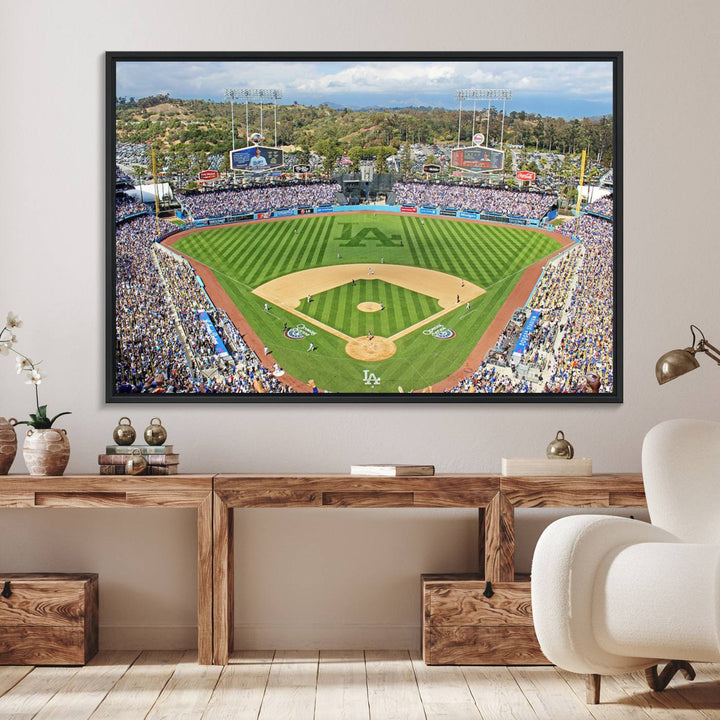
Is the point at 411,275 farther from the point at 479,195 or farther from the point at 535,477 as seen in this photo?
the point at 535,477

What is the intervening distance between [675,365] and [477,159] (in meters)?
1.23

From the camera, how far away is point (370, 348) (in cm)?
370

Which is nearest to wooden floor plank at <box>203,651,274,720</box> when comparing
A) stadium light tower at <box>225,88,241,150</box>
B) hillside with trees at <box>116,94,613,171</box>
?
hillside with trees at <box>116,94,613,171</box>

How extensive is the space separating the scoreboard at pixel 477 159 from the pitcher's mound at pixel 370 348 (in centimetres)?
79

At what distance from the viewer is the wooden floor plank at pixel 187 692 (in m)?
2.72

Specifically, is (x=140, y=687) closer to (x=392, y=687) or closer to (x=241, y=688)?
(x=241, y=688)

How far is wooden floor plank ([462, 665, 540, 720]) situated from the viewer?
2713 millimetres

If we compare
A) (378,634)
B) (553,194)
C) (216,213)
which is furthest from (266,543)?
(553,194)

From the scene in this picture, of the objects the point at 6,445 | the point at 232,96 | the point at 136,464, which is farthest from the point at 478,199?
the point at 6,445

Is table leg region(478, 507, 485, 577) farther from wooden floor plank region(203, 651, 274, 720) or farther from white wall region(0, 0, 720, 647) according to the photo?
wooden floor plank region(203, 651, 274, 720)

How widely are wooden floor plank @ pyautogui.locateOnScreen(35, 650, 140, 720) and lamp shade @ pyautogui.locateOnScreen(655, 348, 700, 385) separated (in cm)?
210

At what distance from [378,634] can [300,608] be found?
0.32 meters

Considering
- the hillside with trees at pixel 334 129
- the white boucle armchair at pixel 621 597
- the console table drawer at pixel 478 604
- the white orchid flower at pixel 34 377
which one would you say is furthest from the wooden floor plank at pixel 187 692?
the hillside with trees at pixel 334 129

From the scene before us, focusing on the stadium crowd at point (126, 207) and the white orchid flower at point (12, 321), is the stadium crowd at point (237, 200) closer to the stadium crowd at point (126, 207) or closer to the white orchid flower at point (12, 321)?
the stadium crowd at point (126, 207)
